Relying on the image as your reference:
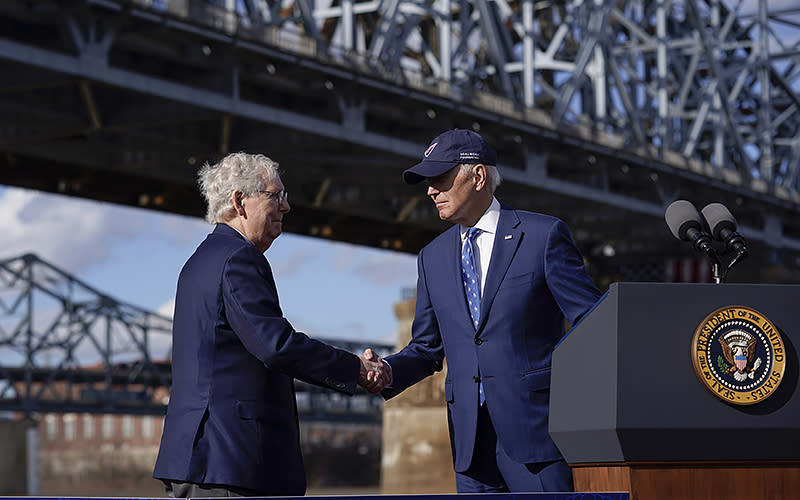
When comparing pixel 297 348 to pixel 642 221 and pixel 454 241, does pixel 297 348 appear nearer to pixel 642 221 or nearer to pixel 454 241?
pixel 454 241

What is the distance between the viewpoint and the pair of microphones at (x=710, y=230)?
481cm

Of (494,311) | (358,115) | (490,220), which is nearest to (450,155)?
(490,220)

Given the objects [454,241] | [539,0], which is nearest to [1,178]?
[539,0]

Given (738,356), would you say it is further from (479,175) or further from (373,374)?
(373,374)

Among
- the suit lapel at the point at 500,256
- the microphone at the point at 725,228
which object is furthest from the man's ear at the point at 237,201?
the microphone at the point at 725,228

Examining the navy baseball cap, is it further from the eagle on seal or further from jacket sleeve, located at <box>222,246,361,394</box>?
the eagle on seal

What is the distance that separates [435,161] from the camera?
516 cm

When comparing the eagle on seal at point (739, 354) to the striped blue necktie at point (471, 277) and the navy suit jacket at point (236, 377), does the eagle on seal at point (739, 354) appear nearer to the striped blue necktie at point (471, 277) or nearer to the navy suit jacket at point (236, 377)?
the striped blue necktie at point (471, 277)

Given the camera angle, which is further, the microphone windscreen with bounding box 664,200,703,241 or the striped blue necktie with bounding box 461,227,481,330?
the striped blue necktie with bounding box 461,227,481,330

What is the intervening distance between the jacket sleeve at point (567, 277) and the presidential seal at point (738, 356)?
0.83m

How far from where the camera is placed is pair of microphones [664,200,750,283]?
15.8ft

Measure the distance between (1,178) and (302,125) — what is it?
33.8 ft

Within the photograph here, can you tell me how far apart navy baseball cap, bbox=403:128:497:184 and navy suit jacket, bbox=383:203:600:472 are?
0.25 m

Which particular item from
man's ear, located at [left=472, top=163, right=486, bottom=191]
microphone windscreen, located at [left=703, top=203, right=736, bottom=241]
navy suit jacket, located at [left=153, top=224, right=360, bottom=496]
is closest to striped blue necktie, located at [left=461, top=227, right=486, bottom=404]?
man's ear, located at [left=472, top=163, right=486, bottom=191]
